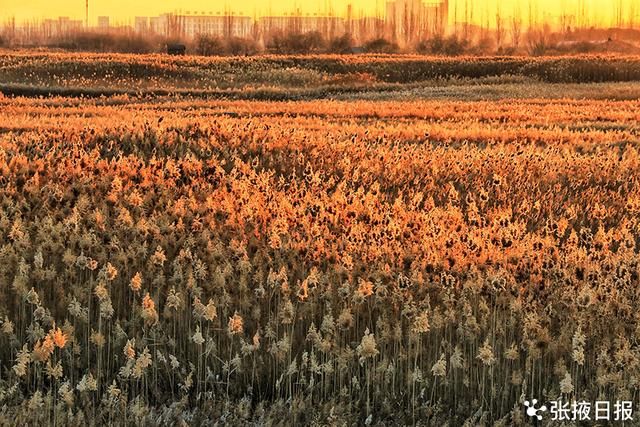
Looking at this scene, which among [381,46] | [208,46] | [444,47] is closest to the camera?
[208,46]

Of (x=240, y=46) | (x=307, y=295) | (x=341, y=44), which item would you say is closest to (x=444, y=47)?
(x=341, y=44)

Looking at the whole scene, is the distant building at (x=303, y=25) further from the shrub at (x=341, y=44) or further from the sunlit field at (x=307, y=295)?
the sunlit field at (x=307, y=295)

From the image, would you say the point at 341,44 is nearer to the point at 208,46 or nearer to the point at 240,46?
the point at 240,46

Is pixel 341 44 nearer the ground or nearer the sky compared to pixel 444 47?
nearer the sky

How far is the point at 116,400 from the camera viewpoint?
573cm

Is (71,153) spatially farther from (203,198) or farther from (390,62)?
(390,62)

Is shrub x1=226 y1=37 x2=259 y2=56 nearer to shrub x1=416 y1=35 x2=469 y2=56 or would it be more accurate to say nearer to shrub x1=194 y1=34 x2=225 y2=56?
shrub x1=194 y1=34 x2=225 y2=56

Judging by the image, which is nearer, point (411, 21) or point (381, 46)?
point (381, 46)

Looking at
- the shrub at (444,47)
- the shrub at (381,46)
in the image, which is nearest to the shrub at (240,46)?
the shrub at (381,46)

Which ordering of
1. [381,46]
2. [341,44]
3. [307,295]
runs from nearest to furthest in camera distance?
[307,295] → [341,44] → [381,46]

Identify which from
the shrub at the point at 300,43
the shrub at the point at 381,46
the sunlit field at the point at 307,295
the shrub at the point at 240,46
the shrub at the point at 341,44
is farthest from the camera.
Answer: the shrub at the point at 381,46

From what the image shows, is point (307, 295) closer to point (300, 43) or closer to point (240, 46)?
point (300, 43)

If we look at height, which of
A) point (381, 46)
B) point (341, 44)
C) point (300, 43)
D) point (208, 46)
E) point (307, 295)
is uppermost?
point (300, 43)

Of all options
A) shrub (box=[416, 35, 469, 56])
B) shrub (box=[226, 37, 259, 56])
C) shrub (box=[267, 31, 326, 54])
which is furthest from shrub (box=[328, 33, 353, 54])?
shrub (box=[226, 37, 259, 56])
